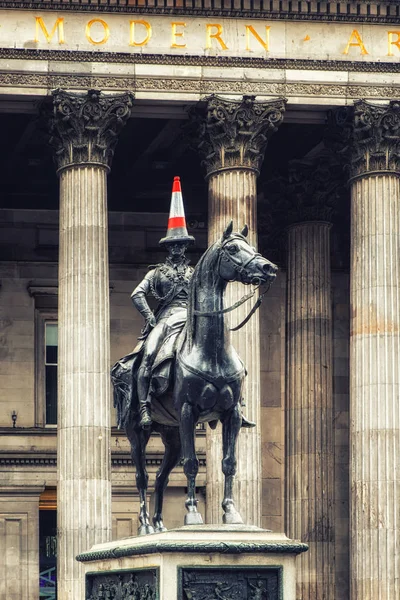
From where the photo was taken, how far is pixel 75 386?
6159 centimetres

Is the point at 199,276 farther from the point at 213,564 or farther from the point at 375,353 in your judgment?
the point at 375,353

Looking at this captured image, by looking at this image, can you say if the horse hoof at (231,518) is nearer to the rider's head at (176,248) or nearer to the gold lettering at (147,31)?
the rider's head at (176,248)

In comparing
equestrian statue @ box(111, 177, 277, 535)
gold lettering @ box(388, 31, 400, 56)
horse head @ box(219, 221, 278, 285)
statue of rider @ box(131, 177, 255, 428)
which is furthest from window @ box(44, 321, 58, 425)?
horse head @ box(219, 221, 278, 285)

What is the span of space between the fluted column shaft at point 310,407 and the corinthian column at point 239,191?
703 cm

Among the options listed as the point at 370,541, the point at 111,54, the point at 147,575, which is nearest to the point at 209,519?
the point at 370,541

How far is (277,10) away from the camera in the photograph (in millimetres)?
64250

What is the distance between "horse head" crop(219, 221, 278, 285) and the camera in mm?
36969

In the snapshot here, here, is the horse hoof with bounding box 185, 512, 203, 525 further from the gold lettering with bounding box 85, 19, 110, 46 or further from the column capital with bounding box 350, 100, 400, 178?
the column capital with bounding box 350, 100, 400, 178

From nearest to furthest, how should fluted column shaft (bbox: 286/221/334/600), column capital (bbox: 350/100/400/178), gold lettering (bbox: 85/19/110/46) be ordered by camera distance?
gold lettering (bbox: 85/19/110/46) → column capital (bbox: 350/100/400/178) → fluted column shaft (bbox: 286/221/334/600)

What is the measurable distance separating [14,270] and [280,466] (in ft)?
36.5

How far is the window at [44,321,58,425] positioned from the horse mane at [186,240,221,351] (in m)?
35.5

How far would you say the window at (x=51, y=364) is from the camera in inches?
2894

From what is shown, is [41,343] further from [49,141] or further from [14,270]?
[49,141]

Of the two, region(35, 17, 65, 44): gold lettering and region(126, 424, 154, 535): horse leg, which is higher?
region(35, 17, 65, 44): gold lettering
